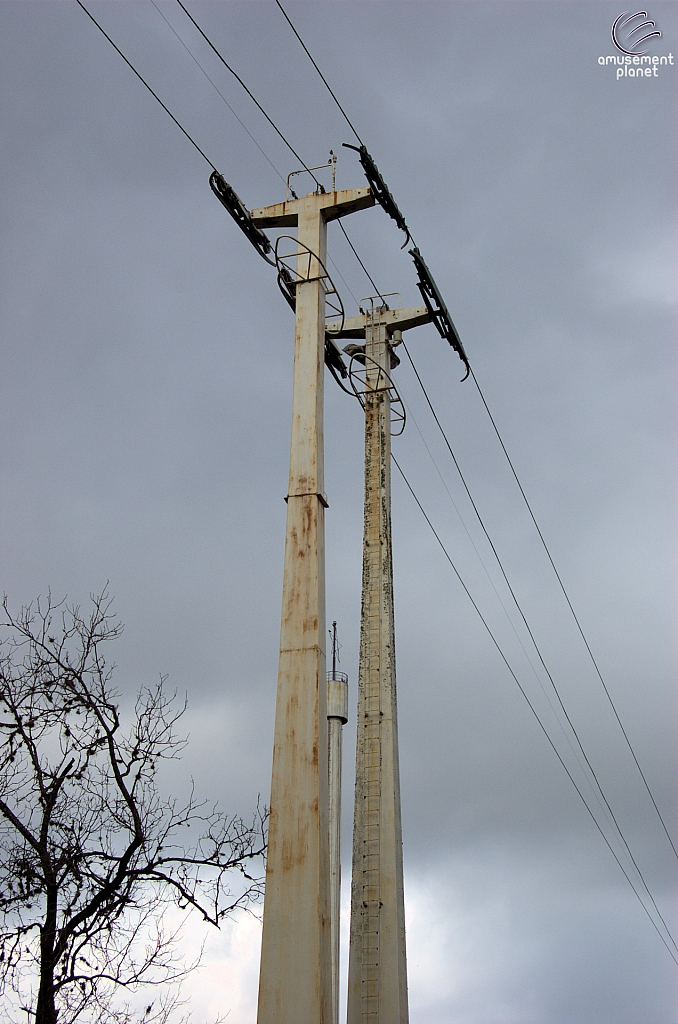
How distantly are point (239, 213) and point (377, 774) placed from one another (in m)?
11.2

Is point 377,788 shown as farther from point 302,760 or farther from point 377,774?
point 302,760

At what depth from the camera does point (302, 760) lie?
8977 millimetres

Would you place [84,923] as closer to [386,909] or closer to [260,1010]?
[260,1010]

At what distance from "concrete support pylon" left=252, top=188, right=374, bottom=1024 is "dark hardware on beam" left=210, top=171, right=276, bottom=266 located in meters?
2.00

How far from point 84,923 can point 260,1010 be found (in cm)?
336

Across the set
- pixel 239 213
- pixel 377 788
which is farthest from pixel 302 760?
pixel 377 788

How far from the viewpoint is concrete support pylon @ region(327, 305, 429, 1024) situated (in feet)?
58.9

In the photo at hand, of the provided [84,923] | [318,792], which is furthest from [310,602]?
[84,923]

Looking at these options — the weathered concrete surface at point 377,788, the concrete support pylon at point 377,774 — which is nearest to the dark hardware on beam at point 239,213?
the concrete support pylon at point 377,774

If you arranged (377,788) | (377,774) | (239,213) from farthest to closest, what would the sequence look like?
1. (377,774)
2. (377,788)
3. (239,213)

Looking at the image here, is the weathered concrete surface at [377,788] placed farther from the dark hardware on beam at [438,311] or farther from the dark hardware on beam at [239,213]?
the dark hardware on beam at [239,213]

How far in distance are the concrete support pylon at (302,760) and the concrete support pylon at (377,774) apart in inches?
304

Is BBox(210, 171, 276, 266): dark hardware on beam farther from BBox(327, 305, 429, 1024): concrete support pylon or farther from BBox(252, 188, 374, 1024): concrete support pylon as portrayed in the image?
BBox(327, 305, 429, 1024): concrete support pylon

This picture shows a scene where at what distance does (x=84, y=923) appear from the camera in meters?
10.9
